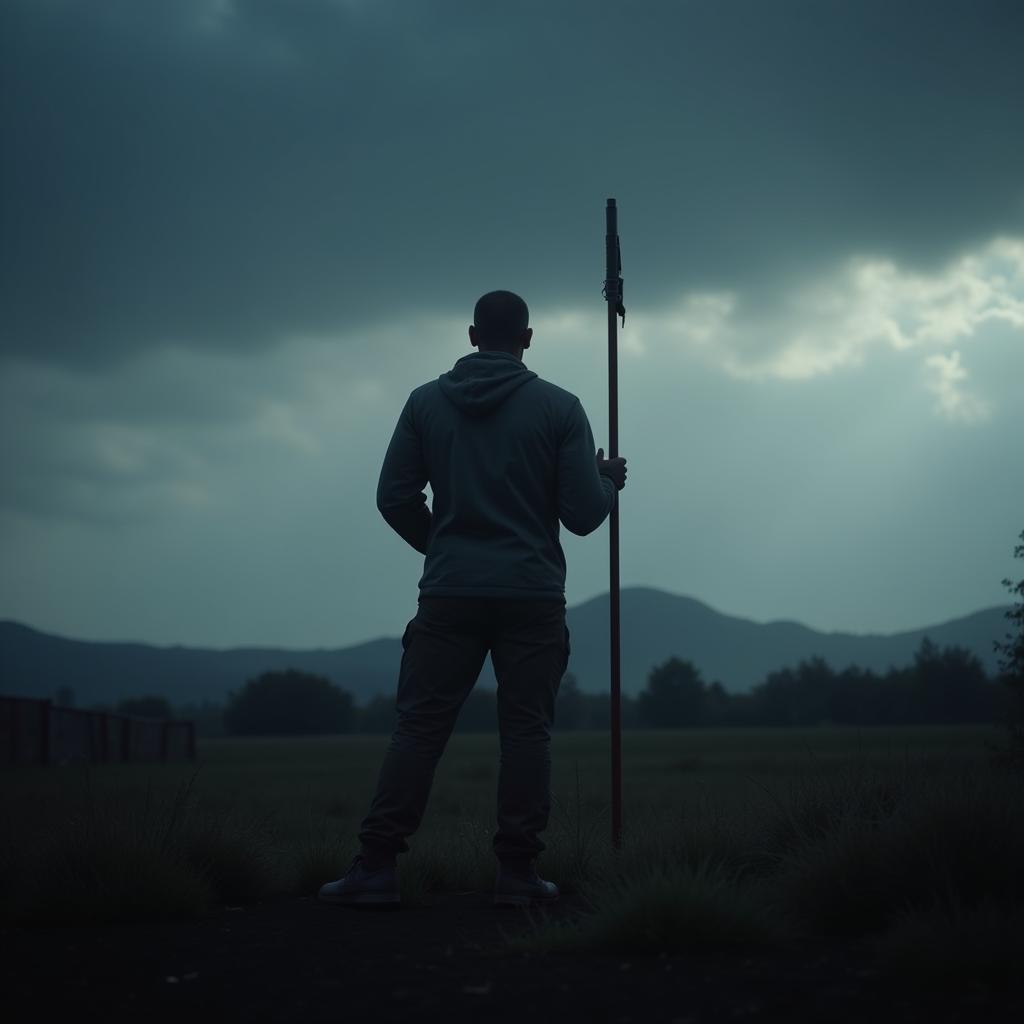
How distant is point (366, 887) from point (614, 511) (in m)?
2.15

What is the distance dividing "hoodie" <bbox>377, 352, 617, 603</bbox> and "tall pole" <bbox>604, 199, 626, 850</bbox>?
752mm

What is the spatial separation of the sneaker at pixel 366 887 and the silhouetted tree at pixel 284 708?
114 metres

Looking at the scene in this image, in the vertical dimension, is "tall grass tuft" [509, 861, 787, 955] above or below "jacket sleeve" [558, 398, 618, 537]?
below

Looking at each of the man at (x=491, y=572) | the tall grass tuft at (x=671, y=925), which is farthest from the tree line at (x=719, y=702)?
the tall grass tuft at (x=671, y=925)

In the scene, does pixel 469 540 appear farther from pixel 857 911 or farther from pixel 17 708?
pixel 17 708

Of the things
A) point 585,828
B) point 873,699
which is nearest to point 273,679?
point 873,699

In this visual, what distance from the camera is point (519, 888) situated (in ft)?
14.5

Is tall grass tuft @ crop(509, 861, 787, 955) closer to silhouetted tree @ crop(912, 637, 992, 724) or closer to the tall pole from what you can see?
the tall pole

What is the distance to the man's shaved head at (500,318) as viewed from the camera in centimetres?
485

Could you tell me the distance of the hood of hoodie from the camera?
15.3 feet

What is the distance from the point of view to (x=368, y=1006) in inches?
107

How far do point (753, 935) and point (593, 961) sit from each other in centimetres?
46

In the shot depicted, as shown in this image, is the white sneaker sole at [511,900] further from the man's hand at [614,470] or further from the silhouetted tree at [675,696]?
the silhouetted tree at [675,696]

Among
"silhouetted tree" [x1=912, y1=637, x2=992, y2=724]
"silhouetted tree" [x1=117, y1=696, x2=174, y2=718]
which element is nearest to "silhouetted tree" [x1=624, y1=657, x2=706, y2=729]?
"silhouetted tree" [x1=912, y1=637, x2=992, y2=724]
